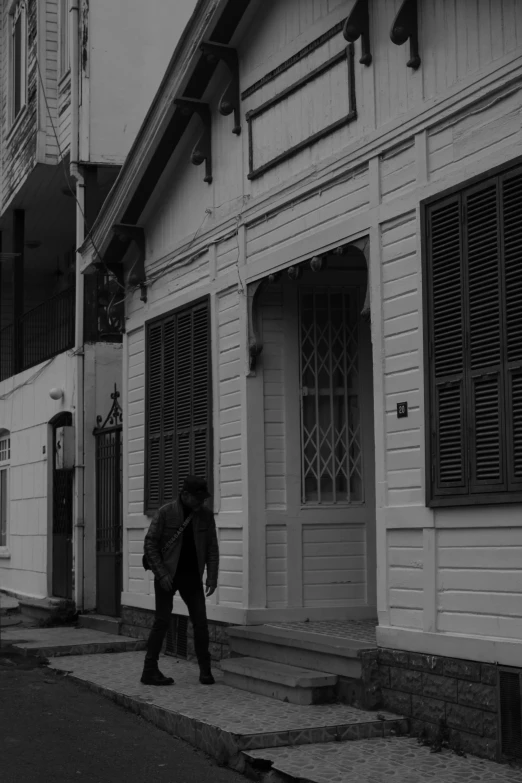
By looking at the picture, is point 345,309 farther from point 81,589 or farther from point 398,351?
point 81,589

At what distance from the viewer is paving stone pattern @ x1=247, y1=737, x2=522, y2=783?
6754 millimetres

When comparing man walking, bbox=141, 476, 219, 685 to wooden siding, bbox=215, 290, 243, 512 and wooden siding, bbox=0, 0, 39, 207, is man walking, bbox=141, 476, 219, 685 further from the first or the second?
wooden siding, bbox=0, 0, 39, 207

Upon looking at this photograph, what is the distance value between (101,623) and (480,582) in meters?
7.83

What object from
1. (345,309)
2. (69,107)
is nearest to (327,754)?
(345,309)

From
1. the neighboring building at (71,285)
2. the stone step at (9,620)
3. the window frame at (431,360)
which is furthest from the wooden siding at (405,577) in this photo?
the stone step at (9,620)

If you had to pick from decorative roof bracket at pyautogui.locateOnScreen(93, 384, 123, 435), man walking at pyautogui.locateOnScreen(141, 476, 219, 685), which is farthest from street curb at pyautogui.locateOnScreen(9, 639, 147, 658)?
decorative roof bracket at pyautogui.locateOnScreen(93, 384, 123, 435)

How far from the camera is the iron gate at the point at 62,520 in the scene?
53.6ft

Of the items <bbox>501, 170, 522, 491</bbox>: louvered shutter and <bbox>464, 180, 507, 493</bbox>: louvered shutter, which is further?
<bbox>464, 180, 507, 493</bbox>: louvered shutter

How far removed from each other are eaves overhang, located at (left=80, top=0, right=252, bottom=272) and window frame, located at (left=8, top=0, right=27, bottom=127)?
6.41 m

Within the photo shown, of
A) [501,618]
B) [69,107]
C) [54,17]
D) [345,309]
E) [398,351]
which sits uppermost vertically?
[54,17]

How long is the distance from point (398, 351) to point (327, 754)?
9.70ft

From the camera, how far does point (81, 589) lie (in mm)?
15578

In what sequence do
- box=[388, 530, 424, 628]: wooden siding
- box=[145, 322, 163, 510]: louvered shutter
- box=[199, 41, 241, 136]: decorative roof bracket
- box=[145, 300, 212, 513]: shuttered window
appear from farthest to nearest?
1. box=[145, 322, 163, 510]: louvered shutter
2. box=[145, 300, 212, 513]: shuttered window
3. box=[199, 41, 241, 136]: decorative roof bracket
4. box=[388, 530, 424, 628]: wooden siding

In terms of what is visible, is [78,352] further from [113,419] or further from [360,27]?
[360,27]
